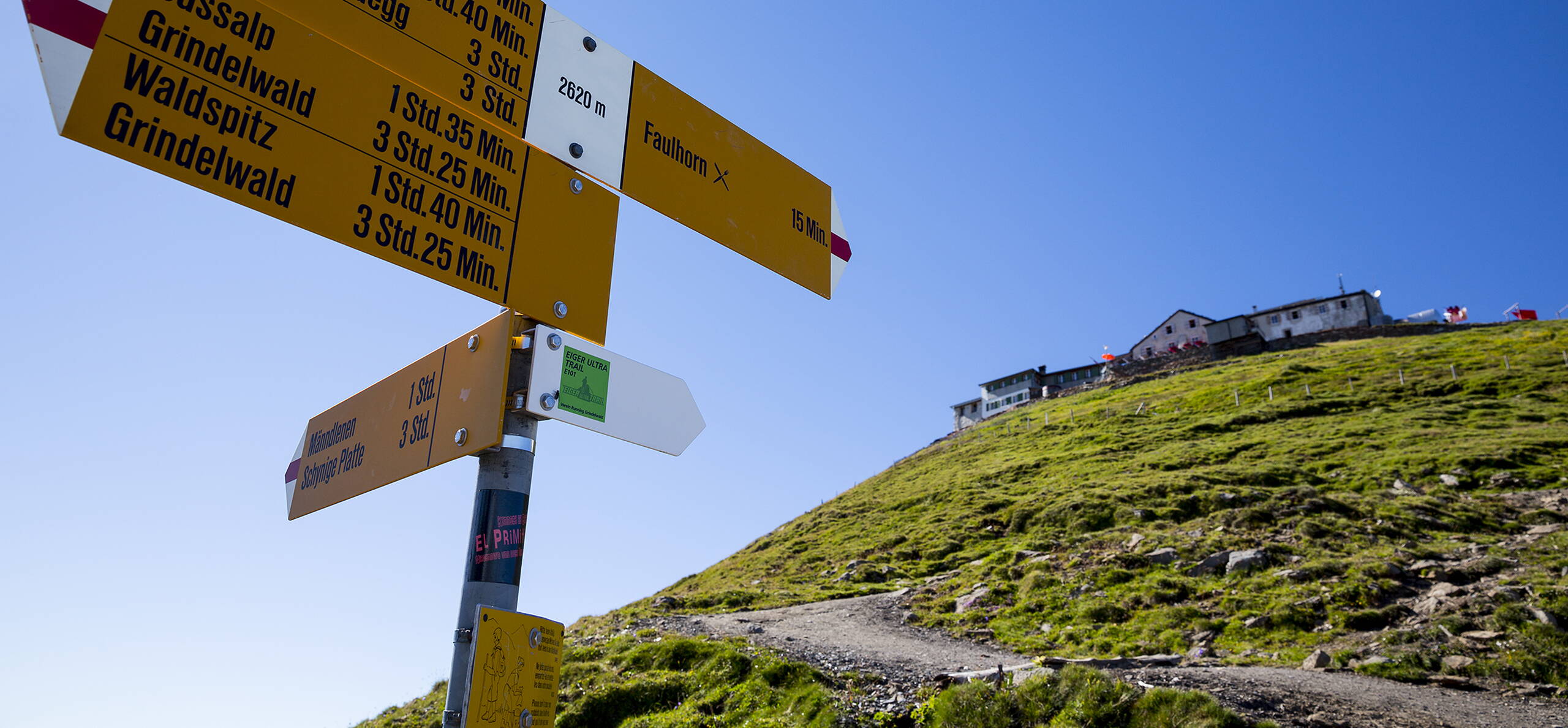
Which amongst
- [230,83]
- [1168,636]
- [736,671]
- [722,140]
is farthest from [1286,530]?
[230,83]

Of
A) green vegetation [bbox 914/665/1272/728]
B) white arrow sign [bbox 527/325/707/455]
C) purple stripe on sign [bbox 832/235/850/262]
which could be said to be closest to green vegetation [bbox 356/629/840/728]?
green vegetation [bbox 914/665/1272/728]

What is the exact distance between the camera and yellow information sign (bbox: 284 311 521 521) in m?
2.98

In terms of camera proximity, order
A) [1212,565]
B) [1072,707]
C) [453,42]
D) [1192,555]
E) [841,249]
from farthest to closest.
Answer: [1192,555] → [1212,565] → [1072,707] → [841,249] → [453,42]

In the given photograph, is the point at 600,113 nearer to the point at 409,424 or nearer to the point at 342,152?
the point at 342,152

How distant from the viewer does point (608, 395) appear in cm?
318

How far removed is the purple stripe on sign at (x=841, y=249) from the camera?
480cm

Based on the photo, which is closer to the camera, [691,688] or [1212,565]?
[691,688]

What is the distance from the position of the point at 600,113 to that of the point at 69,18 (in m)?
1.76

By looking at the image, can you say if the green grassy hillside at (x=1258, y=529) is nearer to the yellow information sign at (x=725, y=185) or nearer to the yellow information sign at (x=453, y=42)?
the yellow information sign at (x=725, y=185)

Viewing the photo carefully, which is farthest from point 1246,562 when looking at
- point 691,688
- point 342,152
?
point 342,152

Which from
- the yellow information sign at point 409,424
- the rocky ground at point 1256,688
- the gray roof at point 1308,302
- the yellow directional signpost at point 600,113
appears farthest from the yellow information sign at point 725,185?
the gray roof at point 1308,302

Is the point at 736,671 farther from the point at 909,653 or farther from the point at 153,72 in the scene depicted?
the point at 153,72

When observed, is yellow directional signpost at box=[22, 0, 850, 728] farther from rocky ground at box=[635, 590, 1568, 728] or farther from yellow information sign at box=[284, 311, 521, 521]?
rocky ground at box=[635, 590, 1568, 728]

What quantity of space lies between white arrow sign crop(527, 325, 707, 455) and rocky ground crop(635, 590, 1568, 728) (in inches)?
348
